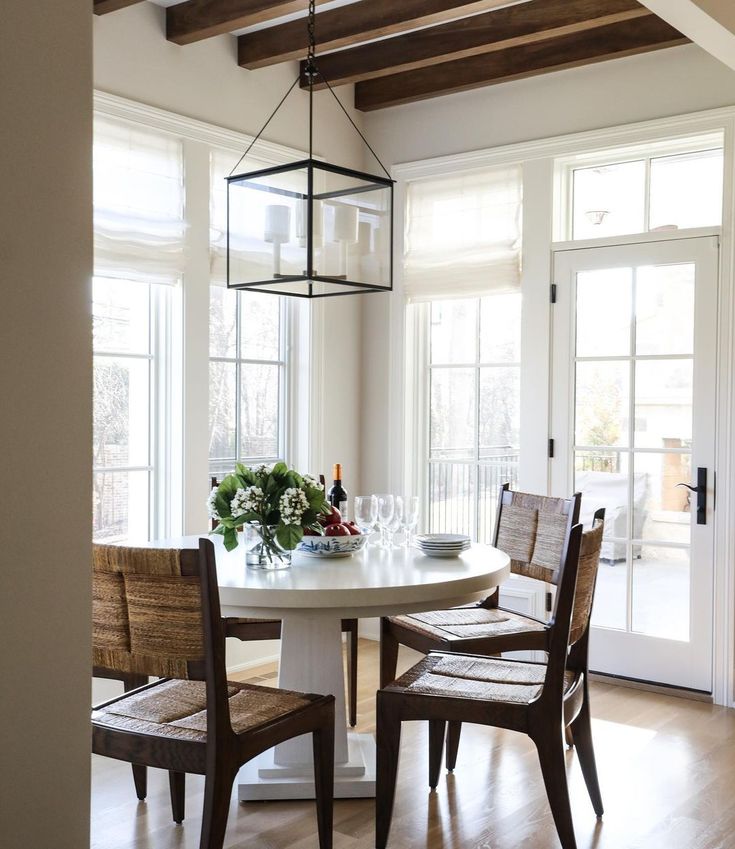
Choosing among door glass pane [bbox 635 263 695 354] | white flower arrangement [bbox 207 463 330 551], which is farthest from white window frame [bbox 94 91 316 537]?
door glass pane [bbox 635 263 695 354]

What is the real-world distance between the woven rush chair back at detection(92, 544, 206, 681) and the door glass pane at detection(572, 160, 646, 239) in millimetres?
2906

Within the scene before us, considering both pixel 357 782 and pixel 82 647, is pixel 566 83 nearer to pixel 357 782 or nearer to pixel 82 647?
pixel 357 782

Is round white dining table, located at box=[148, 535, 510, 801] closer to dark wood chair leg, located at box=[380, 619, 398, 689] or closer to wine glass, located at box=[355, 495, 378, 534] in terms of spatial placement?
wine glass, located at box=[355, 495, 378, 534]

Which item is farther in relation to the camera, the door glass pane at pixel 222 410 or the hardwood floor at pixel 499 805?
the door glass pane at pixel 222 410

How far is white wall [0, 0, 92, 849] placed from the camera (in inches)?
41.5

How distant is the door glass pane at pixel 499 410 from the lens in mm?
4625

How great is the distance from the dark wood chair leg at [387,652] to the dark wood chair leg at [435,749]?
12.2 inches

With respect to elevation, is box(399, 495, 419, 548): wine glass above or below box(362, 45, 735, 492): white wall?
below

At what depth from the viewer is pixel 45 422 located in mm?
1089

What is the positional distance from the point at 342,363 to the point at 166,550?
2.92m

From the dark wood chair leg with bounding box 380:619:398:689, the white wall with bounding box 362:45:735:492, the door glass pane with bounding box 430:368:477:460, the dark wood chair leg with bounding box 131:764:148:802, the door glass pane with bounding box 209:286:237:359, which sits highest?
the white wall with bounding box 362:45:735:492

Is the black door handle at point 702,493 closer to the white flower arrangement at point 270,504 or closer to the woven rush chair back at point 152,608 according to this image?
the white flower arrangement at point 270,504

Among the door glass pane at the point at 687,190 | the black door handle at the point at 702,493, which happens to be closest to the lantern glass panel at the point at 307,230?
the door glass pane at the point at 687,190

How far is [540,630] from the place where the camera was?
3.21 metres
